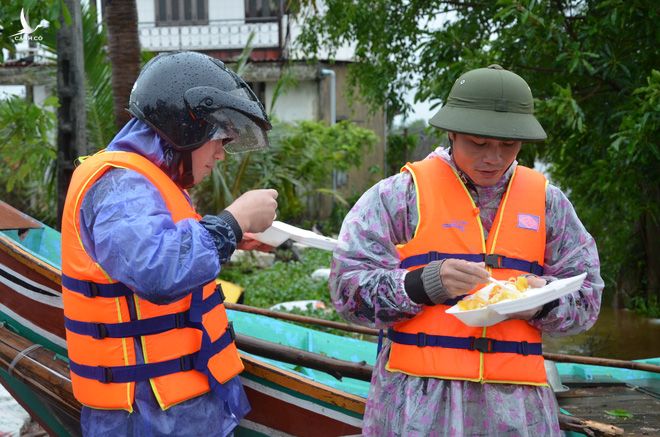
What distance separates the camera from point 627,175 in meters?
6.51

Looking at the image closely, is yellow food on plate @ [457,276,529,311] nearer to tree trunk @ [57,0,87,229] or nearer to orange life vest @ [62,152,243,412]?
orange life vest @ [62,152,243,412]

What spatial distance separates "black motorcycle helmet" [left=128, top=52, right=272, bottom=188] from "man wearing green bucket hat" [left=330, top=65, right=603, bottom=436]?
45cm

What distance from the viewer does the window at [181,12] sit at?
16.4 metres

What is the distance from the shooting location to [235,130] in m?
2.39

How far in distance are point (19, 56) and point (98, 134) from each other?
9.05 m

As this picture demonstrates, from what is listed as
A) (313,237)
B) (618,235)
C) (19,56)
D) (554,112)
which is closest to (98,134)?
(554,112)

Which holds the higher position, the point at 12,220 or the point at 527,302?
the point at 527,302

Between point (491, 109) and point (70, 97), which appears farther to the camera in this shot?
point (70, 97)

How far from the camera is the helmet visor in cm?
235

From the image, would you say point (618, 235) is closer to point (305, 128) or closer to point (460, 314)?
point (305, 128)

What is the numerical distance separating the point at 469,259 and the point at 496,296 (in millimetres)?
188

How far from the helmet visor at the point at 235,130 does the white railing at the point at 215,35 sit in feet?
45.5

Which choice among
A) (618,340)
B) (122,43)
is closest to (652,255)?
(618,340)

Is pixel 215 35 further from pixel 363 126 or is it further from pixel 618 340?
pixel 618 340
